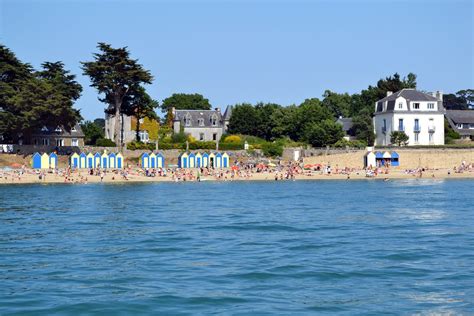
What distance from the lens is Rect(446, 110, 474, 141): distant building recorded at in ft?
288

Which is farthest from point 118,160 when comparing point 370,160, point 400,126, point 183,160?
point 400,126

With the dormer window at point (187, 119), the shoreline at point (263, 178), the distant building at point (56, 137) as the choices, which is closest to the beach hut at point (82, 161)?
the shoreline at point (263, 178)

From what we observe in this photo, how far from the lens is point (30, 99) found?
67.7 metres

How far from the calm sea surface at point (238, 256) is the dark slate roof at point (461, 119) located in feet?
153

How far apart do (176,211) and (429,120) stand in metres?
48.0

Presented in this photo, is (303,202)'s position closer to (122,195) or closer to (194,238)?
(122,195)

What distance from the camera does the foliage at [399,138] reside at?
250ft

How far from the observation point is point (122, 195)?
162 ft

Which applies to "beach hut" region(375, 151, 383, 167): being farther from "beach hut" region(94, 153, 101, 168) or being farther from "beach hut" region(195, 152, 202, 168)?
"beach hut" region(94, 153, 101, 168)

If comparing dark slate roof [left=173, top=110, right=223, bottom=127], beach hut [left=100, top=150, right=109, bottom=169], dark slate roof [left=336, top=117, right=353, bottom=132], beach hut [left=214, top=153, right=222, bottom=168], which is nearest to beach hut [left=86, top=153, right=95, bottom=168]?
beach hut [left=100, top=150, right=109, bottom=169]

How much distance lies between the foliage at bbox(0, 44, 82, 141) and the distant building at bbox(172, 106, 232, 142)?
18969mm

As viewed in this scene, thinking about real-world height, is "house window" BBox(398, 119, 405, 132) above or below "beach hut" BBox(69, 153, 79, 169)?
above

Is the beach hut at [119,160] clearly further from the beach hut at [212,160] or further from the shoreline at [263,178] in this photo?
the beach hut at [212,160]

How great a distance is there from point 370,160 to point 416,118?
34.1 ft
